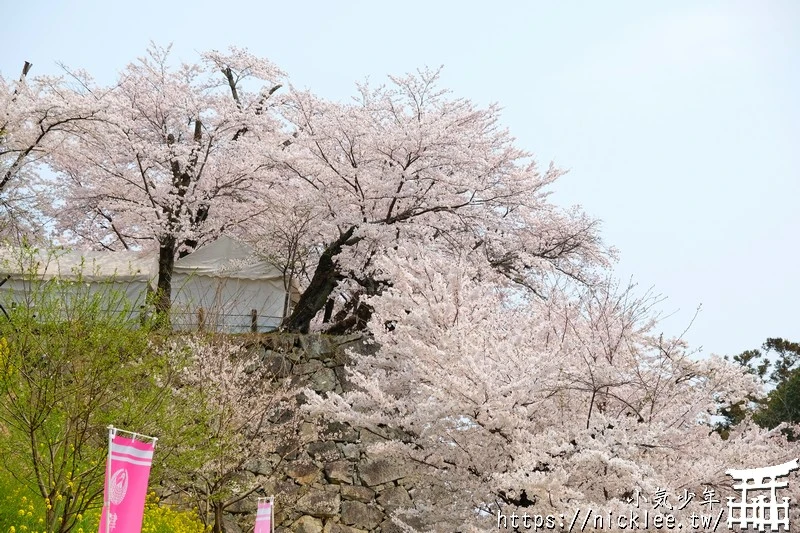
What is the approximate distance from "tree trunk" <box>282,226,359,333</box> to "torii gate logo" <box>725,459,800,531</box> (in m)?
9.04

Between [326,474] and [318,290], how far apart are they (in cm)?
334

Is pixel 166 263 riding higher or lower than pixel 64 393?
higher

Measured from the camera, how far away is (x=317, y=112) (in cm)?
1802

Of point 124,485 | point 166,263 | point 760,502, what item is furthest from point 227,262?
point 760,502

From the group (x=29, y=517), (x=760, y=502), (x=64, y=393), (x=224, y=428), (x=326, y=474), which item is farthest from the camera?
(x=326, y=474)

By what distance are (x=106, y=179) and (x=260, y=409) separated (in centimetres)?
705

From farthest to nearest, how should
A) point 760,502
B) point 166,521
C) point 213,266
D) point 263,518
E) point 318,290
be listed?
point 213,266 < point 318,290 < point 166,521 < point 263,518 < point 760,502

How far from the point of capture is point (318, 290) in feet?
53.5

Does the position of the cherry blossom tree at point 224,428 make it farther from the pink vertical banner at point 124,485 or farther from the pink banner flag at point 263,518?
the pink vertical banner at point 124,485

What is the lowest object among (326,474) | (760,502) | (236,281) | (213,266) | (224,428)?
(326,474)

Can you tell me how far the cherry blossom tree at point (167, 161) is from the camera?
55.1 feet

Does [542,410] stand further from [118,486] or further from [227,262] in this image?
[227,262]

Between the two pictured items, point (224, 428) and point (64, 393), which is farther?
point (224, 428)

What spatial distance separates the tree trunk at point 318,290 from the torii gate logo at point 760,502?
904 cm
